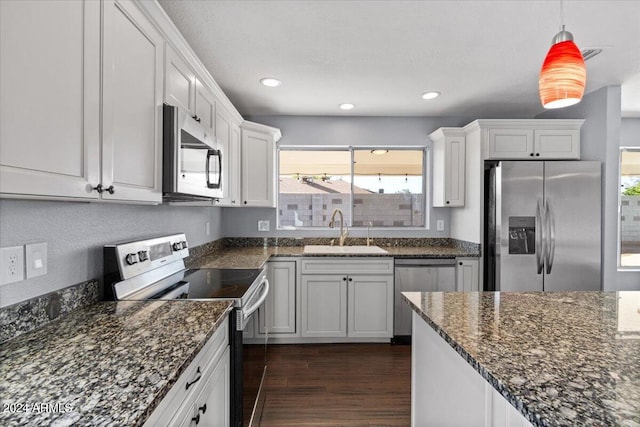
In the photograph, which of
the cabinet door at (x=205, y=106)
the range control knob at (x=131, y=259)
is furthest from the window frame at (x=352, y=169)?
the range control knob at (x=131, y=259)

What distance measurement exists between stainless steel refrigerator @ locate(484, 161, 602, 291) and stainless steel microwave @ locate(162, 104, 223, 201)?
244 cm

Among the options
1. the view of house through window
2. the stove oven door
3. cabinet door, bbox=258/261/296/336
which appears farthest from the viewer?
the view of house through window

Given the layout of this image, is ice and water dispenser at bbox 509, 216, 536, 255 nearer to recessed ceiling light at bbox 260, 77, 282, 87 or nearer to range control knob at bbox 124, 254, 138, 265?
recessed ceiling light at bbox 260, 77, 282, 87

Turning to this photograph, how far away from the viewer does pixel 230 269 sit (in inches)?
87.4

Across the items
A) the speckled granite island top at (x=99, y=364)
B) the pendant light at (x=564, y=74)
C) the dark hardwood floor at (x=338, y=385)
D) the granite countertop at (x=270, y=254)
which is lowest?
the dark hardwood floor at (x=338, y=385)

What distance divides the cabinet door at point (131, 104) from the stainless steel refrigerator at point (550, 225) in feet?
9.00

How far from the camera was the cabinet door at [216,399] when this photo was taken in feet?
3.70

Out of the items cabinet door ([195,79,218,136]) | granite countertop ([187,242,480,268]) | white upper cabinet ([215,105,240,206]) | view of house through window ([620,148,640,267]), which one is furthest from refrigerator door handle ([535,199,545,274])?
cabinet door ([195,79,218,136])

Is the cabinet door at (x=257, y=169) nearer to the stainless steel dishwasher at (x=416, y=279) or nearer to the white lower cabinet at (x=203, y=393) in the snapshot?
the stainless steel dishwasher at (x=416, y=279)

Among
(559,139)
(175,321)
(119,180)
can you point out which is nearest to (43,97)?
(119,180)

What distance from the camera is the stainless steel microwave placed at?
1.52 metres

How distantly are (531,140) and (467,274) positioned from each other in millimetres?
1409

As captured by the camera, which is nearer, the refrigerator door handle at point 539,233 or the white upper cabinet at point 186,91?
the white upper cabinet at point 186,91

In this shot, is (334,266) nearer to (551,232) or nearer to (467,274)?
(467,274)
